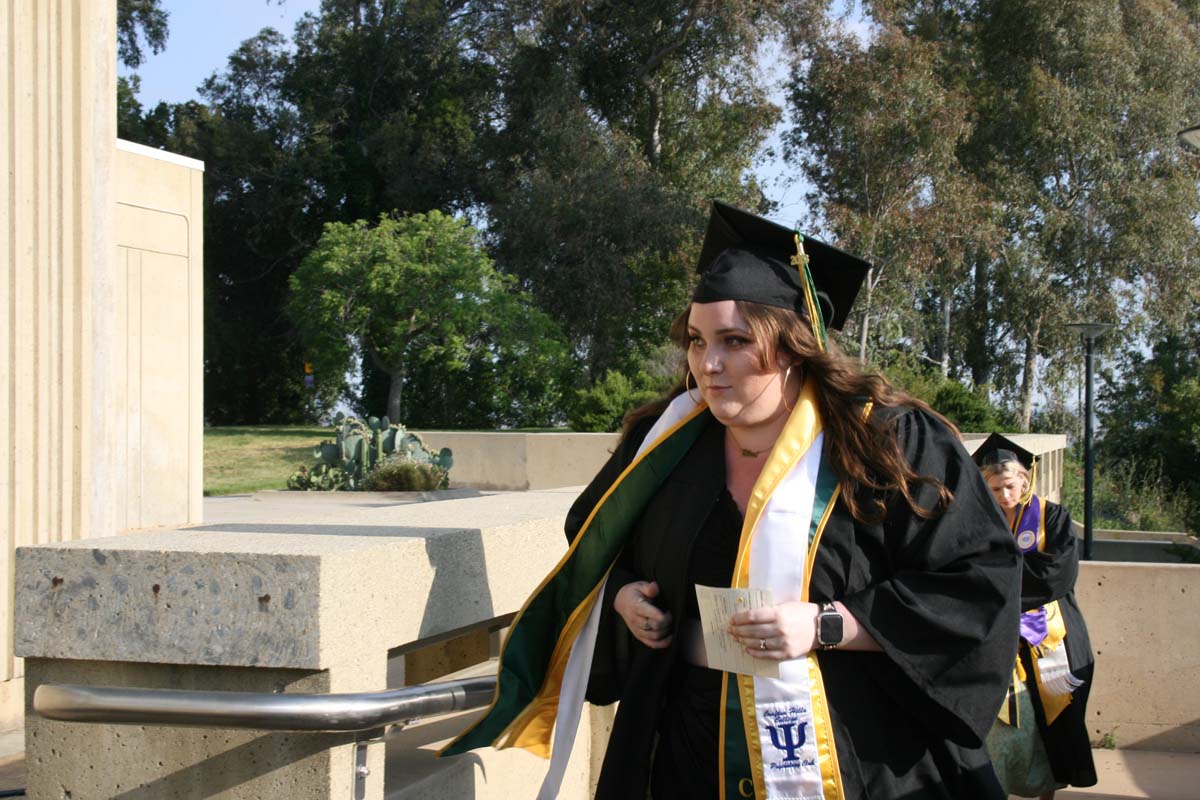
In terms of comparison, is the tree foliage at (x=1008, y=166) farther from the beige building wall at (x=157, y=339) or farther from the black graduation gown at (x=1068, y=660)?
the black graduation gown at (x=1068, y=660)

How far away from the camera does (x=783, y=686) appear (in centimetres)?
214

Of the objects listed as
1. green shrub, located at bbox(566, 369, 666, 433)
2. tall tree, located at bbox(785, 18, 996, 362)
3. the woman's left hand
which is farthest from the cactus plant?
tall tree, located at bbox(785, 18, 996, 362)

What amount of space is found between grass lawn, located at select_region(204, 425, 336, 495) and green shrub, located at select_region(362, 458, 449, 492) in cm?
353

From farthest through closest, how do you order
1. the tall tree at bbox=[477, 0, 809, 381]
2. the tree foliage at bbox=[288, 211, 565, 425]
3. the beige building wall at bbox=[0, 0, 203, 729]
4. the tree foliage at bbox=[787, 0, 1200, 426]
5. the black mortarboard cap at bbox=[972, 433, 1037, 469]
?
1. the tree foliage at bbox=[787, 0, 1200, 426]
2. the tall tree at bbox=[477, 0, 809, 381]
3. the tree foliage at bbox=[288, 211, 565, 425]
4. the beige building wall at bbox=[0, 0, 203, 729]
5. the black mortarboard cap at bbox=[972, 433, 1037, 469]

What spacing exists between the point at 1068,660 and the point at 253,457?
67.1 feet

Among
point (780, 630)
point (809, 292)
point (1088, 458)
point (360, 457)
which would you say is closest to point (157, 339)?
point (809, 292)

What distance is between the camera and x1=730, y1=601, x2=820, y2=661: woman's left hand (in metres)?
2.09

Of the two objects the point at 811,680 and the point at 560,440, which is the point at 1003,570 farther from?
the point at 560,440

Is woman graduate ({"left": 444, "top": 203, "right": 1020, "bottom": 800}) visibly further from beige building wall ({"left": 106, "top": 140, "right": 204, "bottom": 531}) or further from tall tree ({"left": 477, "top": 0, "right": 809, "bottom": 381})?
tall tree ({"left": 477, "top": 0, "right": 809, "bottom": 381})

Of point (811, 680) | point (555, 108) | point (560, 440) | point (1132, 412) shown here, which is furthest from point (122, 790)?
point (1132, 412)

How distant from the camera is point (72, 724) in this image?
2377 millimetres

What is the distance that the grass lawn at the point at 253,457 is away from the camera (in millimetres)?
20516

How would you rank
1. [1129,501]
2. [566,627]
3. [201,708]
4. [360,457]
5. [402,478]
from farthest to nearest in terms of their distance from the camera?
[1129,501] → [360,457] → [402,478] → [566,627] → [201,708]

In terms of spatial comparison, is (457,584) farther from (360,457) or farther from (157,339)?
(360,457)
